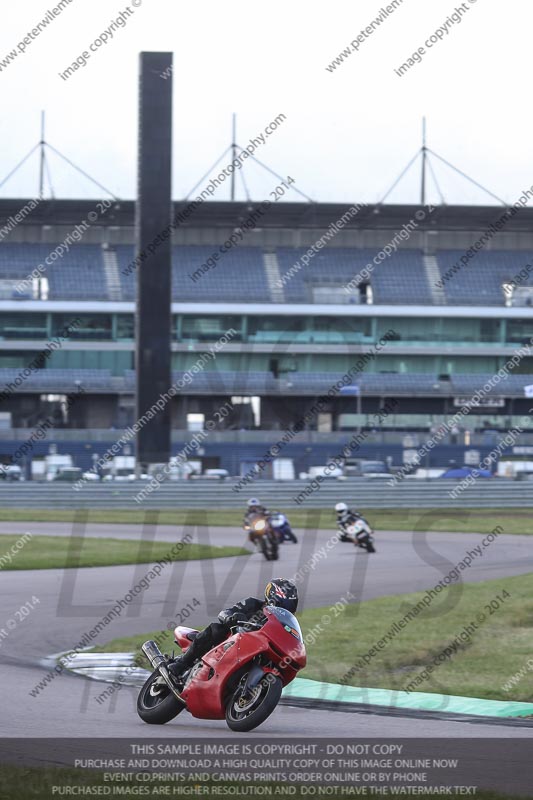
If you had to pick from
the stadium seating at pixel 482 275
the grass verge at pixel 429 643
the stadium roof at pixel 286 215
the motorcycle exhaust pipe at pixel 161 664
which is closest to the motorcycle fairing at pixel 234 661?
the motorcycle exhaust pipe at pixel 161 664

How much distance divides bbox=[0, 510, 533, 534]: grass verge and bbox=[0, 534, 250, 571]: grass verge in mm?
6868

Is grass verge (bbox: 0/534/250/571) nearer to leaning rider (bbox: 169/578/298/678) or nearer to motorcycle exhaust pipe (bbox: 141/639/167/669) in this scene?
motorcycle exhaust pipe (bbox: 141/639/167/669)

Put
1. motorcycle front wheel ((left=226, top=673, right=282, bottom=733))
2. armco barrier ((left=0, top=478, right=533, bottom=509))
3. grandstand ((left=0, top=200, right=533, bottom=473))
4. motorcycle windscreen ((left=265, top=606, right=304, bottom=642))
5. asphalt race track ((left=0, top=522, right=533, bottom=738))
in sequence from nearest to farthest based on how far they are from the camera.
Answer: motorcycle front wheel ((left=226, top=673, right=282, bottom=733)) < motorcycle windscreen ((left=265, top=606, right=304, bottom=642)) < asphalt race track ((left=0, top=522, right=533, bottom=738)) < armco barrier ((left=0, top=478, right=533, bottom=509)) < grandstand ((left=0, top=200, right=533, bottom=473))

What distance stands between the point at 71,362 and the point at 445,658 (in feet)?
172

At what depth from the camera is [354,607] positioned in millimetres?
15562

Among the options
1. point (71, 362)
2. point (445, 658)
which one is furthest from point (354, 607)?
point (71, 362)

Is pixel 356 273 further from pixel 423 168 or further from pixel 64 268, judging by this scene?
pixel 64 268

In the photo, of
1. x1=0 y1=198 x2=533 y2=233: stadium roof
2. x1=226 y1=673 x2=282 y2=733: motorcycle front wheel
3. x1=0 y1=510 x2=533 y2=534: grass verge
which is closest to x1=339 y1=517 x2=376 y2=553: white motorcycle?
x1=0 y1=510 x2=533 y2=534: grass verge

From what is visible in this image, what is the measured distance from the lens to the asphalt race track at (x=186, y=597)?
810cm

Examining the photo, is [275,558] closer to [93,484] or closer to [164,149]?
[93,484]

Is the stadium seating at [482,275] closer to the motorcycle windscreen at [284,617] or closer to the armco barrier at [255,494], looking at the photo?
the armco barrier at [255,494]

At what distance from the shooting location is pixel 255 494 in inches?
1485

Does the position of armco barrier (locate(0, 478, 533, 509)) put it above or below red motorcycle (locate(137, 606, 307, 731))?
below

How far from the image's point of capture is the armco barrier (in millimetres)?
37312
